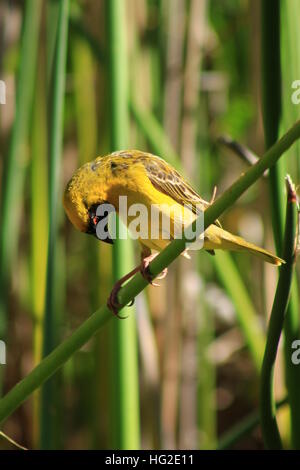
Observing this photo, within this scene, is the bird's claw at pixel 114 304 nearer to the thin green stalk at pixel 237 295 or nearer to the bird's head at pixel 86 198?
the bird's head at pixel 86 198

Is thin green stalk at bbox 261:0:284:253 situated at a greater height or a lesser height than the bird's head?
greater

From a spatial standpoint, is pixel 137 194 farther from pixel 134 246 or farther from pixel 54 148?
pixel 134 246

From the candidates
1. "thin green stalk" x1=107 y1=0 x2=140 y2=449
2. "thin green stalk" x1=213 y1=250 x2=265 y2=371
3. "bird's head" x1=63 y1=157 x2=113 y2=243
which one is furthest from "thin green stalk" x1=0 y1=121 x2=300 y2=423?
"thin green stalk" x1=213 y1=250 x2=265 y2=371

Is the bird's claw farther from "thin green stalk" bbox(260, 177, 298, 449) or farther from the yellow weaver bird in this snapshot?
"thin green stalk" bbox(260, 177, 298, 449)

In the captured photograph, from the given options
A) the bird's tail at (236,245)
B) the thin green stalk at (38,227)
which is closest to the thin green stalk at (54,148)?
the bird's tail at (236,245)

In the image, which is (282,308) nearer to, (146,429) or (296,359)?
(296,359)

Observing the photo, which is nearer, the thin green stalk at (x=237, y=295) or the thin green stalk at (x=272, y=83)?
the thin green stalk at (x=272, y=83)

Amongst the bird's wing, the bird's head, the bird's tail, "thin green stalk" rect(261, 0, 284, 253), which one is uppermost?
"thin green stalk" rect(261, 0, 284, 253)

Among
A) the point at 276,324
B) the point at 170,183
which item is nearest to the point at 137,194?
the point at 170,183
